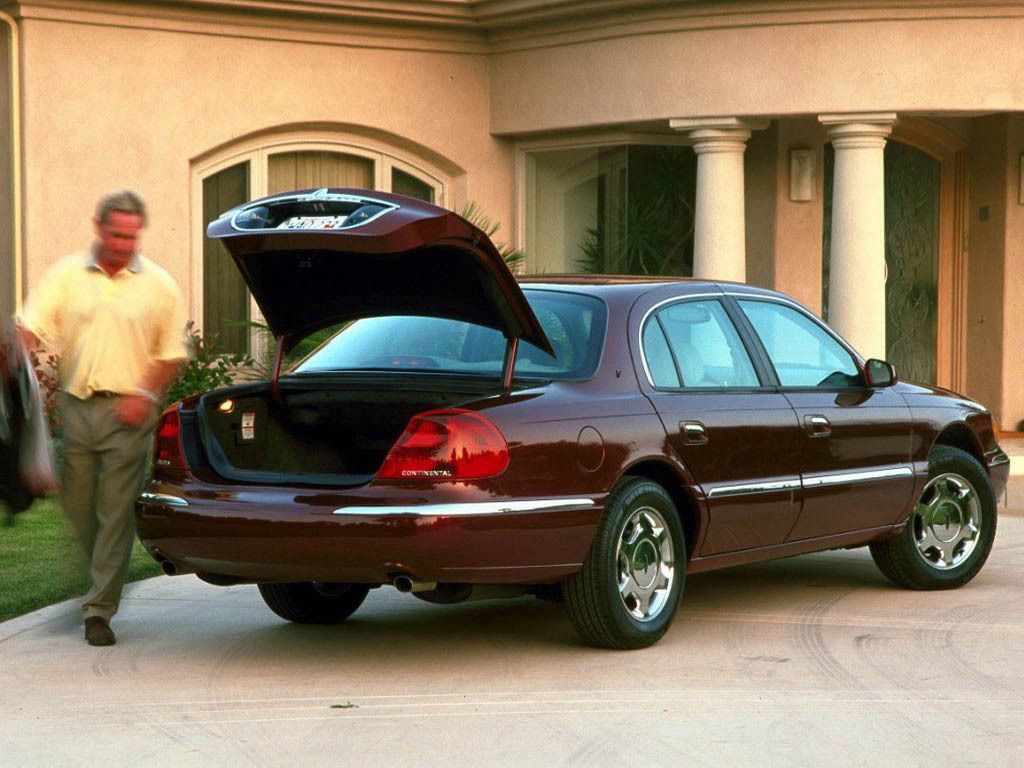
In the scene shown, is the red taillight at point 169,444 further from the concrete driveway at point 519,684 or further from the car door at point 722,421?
the car door at point 722,421

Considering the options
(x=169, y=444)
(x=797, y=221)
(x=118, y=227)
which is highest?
(x=797, y=221)

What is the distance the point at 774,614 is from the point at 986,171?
10.2m

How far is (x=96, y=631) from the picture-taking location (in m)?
7.52

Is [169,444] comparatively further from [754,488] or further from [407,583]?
[754,488]

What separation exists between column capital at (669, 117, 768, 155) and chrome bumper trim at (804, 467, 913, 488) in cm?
698

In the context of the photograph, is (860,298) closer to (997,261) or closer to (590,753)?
(997,261)

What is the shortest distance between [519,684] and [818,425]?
2.18 m

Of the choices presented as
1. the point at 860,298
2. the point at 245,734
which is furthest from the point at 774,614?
the point at 860,298

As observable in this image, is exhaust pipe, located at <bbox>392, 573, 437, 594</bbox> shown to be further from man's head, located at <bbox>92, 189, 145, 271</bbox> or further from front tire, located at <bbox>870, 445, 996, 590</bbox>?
front tire, located at <bbox>870, 445, 996, 590</bbox>

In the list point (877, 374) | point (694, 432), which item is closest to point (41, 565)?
point (694, 432)

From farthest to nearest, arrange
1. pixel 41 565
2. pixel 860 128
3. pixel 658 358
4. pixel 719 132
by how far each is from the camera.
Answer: pixel 719 132 → pixel 860 128 → pixel 41 565 → pixel 658 358

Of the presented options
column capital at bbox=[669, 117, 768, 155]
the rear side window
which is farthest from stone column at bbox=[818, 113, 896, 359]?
the rear side window

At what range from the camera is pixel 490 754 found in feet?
18.8

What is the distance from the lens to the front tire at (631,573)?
709cm
